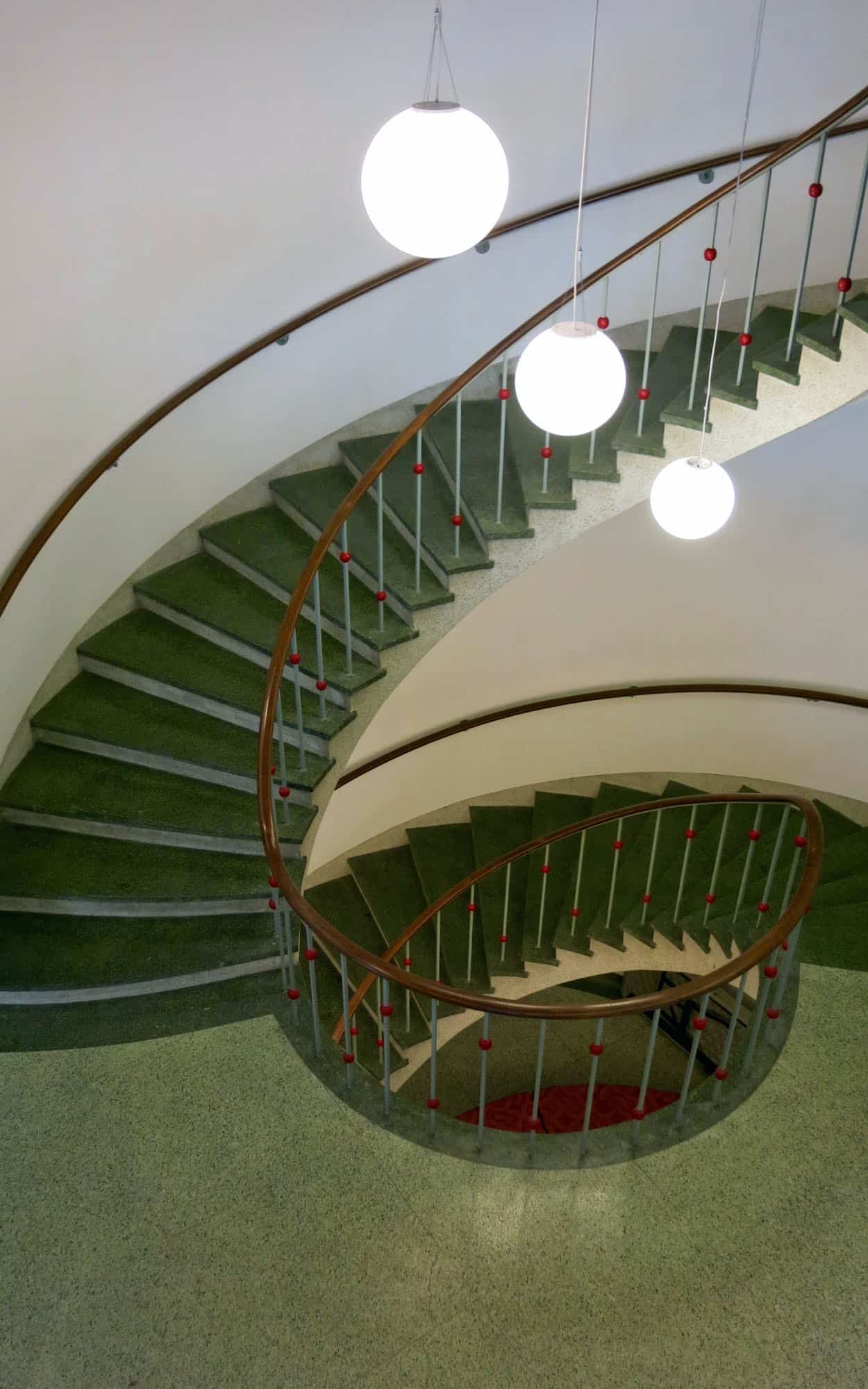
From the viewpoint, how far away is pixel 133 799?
4.64m

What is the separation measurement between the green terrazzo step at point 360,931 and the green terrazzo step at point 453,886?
0.30m

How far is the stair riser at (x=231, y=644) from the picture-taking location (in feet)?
15.8

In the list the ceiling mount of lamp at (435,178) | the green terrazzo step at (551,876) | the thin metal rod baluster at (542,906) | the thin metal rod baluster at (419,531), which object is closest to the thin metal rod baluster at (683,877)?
the green terrazzo step at (551,876)

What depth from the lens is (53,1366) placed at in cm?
293

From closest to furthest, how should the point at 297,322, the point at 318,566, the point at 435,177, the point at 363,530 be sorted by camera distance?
the point at 435,177, the point at 318,566, the point at 297,322, the point at 363,530

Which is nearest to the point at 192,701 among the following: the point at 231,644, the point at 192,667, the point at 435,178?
the point at 192,667

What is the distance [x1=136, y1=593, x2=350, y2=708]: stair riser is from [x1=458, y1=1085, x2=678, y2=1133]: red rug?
4043 mm

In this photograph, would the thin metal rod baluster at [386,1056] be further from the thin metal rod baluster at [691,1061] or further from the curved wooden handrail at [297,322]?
the curved wooden handrail at [297,322]

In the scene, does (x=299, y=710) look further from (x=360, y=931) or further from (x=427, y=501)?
(x=360, y=931)

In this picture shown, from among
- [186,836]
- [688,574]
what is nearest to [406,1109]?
[186,836]

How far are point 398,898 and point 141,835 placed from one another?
2147mm

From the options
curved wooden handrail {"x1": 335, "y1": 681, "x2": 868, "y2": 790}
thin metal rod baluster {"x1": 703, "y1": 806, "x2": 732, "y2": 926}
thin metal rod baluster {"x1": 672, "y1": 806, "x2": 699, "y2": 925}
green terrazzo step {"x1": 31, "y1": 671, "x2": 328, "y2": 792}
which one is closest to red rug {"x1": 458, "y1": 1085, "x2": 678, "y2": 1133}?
thin metal rod baluster {"x1": 672, "y1": 806, "x2": 699, "y2": 925}

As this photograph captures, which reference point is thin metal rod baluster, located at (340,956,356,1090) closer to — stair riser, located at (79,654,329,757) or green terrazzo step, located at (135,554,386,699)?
stair riser, located at (79,654,329,757)

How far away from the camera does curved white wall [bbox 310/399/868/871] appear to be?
590 centimetres
